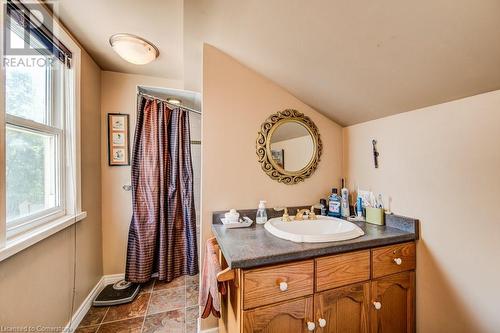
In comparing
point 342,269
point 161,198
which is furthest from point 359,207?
point 161,198

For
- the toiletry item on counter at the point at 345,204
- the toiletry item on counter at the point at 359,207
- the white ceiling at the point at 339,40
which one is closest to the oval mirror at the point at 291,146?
the white ceiling at the point at 339,40

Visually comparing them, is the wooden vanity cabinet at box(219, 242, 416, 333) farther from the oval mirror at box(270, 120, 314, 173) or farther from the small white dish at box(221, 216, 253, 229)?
the oval mirror at box(270, 120, 314, 173)

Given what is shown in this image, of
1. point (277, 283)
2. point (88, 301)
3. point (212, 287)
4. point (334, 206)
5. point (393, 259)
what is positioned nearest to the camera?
point (277, 283)

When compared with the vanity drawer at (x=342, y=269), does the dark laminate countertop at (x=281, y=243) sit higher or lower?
higher

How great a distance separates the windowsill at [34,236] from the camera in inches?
34.2

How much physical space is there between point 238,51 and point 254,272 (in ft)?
→ 4.39

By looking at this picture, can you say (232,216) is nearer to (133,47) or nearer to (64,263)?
(64,263)

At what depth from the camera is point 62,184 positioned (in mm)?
1415

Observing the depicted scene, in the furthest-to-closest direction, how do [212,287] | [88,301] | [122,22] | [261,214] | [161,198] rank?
[161,198] → [88,301] → [261,214] → [122,22] → [212,287]

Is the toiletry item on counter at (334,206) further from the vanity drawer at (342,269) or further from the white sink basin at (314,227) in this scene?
the vanity drawer at (342,269)

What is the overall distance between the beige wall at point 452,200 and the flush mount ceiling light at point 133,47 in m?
1.81

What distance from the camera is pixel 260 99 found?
1.48 meters

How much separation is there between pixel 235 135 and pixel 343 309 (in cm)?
120

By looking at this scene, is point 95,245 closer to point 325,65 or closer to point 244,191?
point 244,191
